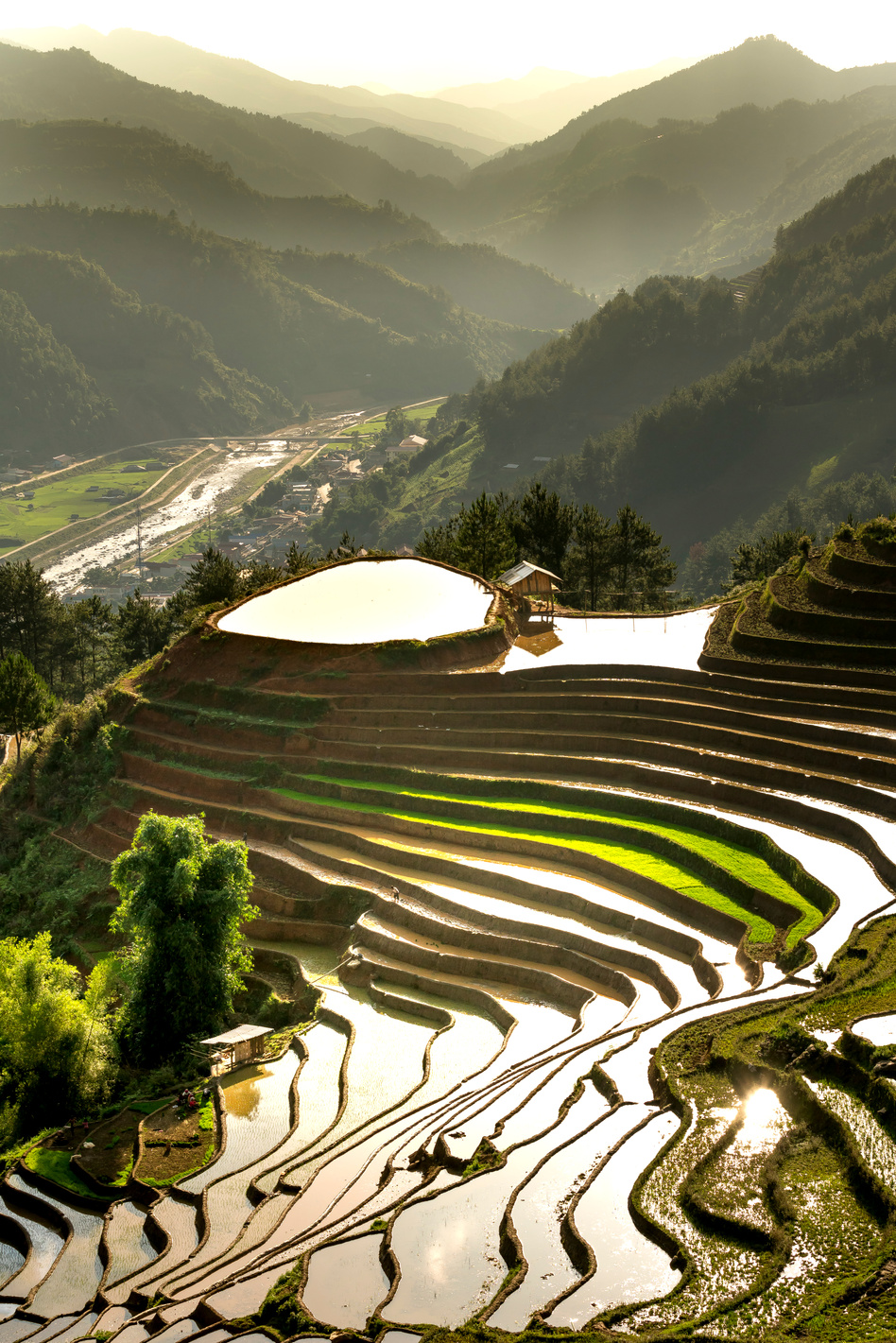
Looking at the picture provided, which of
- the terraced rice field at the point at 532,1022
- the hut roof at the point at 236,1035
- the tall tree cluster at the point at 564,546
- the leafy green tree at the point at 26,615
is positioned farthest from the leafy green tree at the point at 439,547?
the hut roof at the point at 236,1035

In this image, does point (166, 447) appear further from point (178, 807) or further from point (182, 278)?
point (178, 807)

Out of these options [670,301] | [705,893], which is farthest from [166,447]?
[705,893]

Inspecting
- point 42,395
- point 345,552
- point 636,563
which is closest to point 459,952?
point 636,563

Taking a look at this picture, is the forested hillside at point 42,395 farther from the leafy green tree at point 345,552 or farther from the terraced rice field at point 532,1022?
the terraced rice field at point 532,1022

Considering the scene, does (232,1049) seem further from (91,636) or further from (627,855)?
(91,636)

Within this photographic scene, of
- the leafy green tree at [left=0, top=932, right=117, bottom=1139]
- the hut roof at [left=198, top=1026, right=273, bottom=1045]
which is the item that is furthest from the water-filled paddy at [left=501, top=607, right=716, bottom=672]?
the leafy green tree at [left=0, top=932, right=117, bottom=1139]
